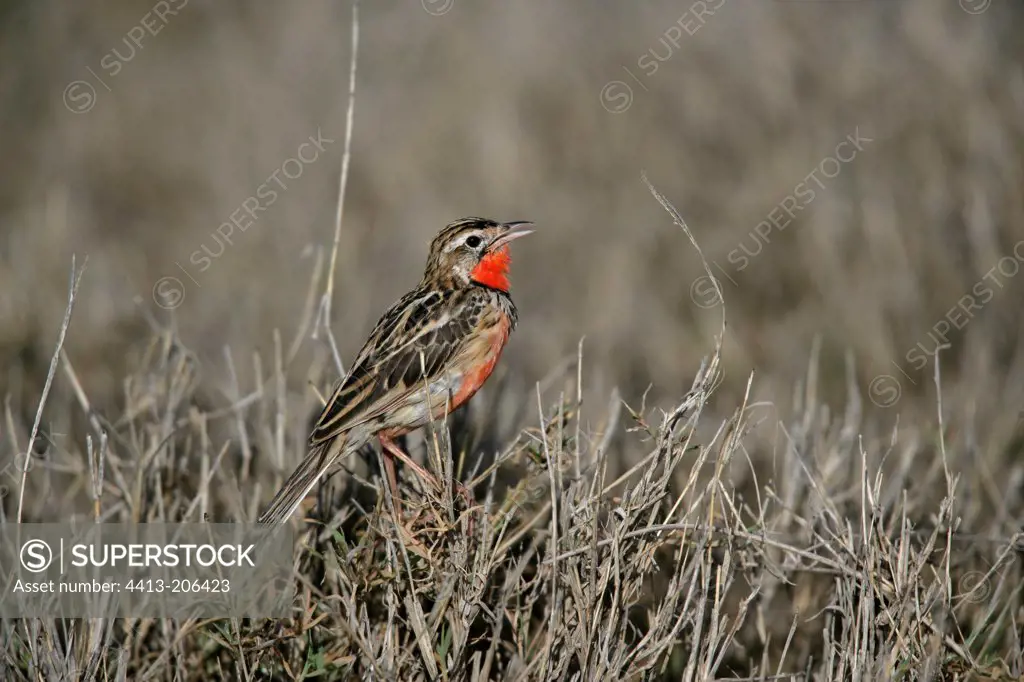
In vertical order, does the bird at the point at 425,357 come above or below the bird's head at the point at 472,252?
below

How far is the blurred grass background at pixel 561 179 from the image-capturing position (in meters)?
8.65

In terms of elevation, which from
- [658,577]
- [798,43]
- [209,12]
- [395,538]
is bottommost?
[658,577]

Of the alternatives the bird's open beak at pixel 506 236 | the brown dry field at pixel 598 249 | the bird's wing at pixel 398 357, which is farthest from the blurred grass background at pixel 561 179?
the bird's open beak at pixel 506 236

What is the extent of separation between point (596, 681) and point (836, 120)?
7.33m

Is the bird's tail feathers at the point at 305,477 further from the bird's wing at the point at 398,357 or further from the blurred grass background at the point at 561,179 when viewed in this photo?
the blurred grass background at the point at 561,179

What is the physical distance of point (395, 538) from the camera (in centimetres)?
497

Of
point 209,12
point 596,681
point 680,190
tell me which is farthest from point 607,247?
point 209,12

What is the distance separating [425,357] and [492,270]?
674mm

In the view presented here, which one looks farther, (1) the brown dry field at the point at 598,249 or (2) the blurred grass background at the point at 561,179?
(2) the blurred grass background at the point at 561,179

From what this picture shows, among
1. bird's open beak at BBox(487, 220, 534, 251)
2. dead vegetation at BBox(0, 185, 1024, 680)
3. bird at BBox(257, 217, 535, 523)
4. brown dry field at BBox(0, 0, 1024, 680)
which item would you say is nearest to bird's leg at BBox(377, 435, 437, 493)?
bird at BBox(257, 217, 535, 523)

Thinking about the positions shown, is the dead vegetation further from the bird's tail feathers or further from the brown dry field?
the bird's tail feathers

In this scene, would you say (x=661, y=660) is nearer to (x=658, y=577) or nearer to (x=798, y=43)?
(x=658, y=577)

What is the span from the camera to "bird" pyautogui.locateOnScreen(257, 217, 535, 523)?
18.3ft

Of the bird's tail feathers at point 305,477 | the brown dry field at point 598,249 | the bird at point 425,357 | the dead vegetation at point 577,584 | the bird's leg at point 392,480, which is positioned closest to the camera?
the dead vegetation at point 577,584
